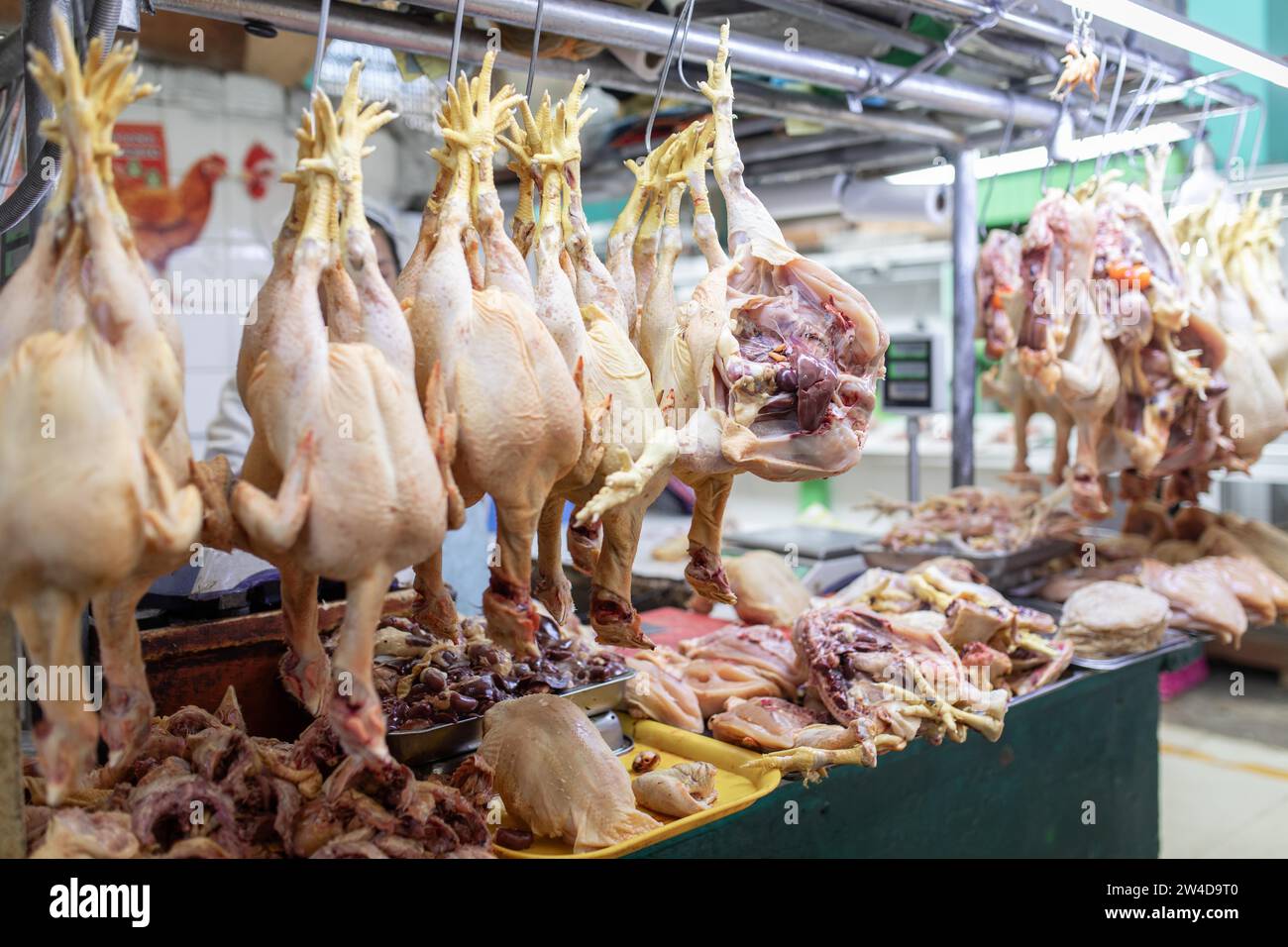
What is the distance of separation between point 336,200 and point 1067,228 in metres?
3.39

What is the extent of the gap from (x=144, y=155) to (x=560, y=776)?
5628mm

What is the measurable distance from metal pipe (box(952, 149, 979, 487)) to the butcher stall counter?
1659 millimetres

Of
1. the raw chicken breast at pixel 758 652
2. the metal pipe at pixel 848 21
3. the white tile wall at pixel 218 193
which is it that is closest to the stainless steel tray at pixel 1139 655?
the raw chicken breast at pixel 758 652

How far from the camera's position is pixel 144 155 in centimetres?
653

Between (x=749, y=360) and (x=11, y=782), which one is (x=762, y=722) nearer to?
(x=749, y=360)

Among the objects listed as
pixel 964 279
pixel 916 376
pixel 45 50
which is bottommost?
pixel 916 376

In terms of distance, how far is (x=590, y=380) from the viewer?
7.30 ft

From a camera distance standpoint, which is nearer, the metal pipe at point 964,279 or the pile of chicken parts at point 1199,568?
the pile of chicken parts at point 1199,568

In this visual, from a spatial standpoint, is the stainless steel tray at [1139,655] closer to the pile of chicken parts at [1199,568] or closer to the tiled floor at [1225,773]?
the pile of chicken parts at [1199,568]

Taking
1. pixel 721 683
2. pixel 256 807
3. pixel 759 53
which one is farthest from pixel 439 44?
pixel 256 807

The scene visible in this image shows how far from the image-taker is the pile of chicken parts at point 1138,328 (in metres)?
4.37

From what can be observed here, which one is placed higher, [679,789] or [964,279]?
[964,279]

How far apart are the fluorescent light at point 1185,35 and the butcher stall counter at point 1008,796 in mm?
2118
